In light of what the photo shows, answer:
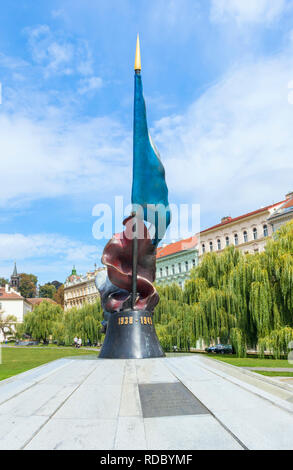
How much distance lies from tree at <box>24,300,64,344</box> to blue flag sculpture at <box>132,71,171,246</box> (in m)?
36.8

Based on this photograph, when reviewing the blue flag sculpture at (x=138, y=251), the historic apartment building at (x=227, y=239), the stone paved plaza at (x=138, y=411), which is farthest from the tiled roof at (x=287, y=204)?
the stone paved plaza at (x=138, y=411)

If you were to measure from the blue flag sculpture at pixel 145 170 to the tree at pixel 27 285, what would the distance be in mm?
92979

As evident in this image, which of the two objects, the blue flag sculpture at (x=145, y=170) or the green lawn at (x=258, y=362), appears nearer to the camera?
the blue flag sculpture at (x=145, y=170)

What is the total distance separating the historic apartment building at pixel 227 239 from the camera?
33562mm

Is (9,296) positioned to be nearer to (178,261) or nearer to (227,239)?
(178,261)

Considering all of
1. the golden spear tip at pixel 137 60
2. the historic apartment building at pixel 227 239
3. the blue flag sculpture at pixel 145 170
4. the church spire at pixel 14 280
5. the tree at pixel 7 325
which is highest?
the church spire at pixel 14 280

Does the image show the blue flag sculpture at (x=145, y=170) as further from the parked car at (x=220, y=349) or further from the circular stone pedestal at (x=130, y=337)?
the parked car at (x=220, y=349)

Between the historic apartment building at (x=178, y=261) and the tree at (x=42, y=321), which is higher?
the historic apartment building at (x=178, y=261)

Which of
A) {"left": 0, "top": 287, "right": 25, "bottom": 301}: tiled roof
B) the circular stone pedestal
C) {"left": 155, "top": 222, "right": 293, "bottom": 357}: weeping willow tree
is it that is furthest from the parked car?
{"left": 0, "top": 287, "right": 25, "bottom": 301}: tiled roof

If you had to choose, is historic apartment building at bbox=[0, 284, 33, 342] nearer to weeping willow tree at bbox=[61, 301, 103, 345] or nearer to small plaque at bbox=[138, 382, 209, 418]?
weeping willow tree at bbox=[61, 301, 103, 345]

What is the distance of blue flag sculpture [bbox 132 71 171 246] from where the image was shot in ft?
28.7

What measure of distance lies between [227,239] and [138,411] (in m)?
35.3
